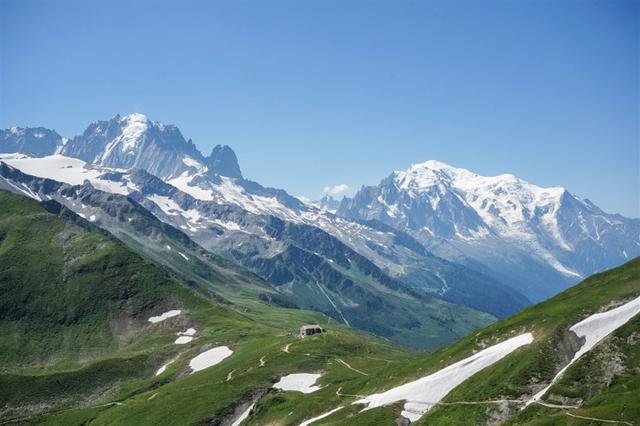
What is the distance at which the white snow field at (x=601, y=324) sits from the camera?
9019 cm

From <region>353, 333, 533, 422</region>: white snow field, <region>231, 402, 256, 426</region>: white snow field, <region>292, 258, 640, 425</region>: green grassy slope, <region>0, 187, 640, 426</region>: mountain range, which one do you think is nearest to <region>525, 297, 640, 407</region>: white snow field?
<region>0, 187, 640, 426</region>: mountain range

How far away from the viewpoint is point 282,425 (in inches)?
4498

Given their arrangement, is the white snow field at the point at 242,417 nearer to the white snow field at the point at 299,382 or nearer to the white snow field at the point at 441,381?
the white snow field at the point at 299,382

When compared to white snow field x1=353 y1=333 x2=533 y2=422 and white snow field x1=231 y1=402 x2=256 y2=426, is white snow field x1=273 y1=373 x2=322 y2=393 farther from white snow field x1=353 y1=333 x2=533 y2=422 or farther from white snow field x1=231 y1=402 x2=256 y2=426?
white snow field x1=353 y1=333 x2=533 y2=422

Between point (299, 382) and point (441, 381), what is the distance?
49.9m

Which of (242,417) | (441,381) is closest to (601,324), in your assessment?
(441,381)

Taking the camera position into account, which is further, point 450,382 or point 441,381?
point 441,381

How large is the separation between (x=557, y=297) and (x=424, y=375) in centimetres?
2998

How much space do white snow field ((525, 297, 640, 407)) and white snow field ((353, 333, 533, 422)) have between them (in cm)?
843

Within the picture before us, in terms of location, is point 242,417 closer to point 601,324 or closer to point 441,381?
point 441,381

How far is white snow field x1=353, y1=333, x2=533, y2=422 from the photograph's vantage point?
3852 inches

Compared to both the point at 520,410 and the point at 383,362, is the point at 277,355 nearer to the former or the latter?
the point at 383,362

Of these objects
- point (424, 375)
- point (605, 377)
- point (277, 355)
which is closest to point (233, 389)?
point (277, 355)

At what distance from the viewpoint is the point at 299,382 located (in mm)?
143125
